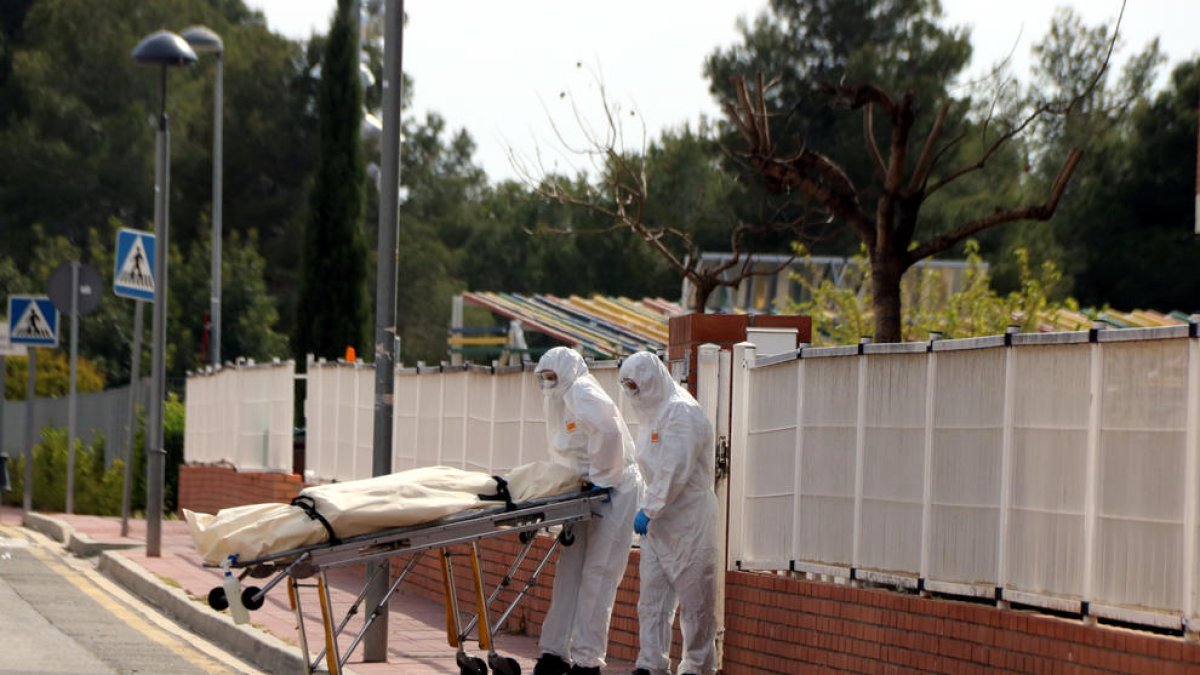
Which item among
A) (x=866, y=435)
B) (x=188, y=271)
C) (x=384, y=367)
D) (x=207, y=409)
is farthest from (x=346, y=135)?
(x=866, y=435)

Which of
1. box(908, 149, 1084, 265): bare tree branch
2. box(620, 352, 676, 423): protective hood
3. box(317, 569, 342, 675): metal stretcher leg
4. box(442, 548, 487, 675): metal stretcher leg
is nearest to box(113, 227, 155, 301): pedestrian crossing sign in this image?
box(908, 149, 1084, 265): bare tree branch

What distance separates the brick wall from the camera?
741 centimetres

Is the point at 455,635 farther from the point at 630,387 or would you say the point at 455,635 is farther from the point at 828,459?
the point at 828,459

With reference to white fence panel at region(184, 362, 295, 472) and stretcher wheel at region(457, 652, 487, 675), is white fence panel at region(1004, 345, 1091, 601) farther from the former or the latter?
white fence panel at region(184, 362, 295, 472)

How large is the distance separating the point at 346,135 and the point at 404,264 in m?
22.9

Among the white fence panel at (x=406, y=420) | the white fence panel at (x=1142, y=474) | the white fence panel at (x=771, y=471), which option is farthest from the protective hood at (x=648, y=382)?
the white fence panel at (x=406, y=420)

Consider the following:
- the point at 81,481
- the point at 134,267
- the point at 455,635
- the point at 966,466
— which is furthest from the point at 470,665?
the point at 81,481

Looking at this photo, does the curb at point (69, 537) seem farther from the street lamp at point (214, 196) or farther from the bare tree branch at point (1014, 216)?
the bare tree branch at point (1014, 216)

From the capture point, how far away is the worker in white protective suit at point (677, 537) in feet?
35.7

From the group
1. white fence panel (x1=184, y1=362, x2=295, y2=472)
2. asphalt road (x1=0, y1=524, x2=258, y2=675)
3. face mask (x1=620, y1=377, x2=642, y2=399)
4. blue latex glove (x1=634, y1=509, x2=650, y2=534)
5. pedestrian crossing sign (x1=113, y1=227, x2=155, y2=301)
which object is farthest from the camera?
white fence panel (x1=184, y1=362, x2=295, y2=472)

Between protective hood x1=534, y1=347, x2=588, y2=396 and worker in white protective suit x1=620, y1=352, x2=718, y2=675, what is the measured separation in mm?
347

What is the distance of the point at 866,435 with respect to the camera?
986 cm

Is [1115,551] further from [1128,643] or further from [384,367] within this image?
[384,367]

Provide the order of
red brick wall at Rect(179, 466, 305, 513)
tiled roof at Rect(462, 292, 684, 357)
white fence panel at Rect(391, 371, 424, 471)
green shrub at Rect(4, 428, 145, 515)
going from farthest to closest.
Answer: green shrub at Rect(4, 428, 145, 515) < tiled roof at Rect(462, 292, 684, 357) < red brick wall at Rect(179, 466, 305, 513) < white fence panel at Rect(391, 371, 424, 471)
